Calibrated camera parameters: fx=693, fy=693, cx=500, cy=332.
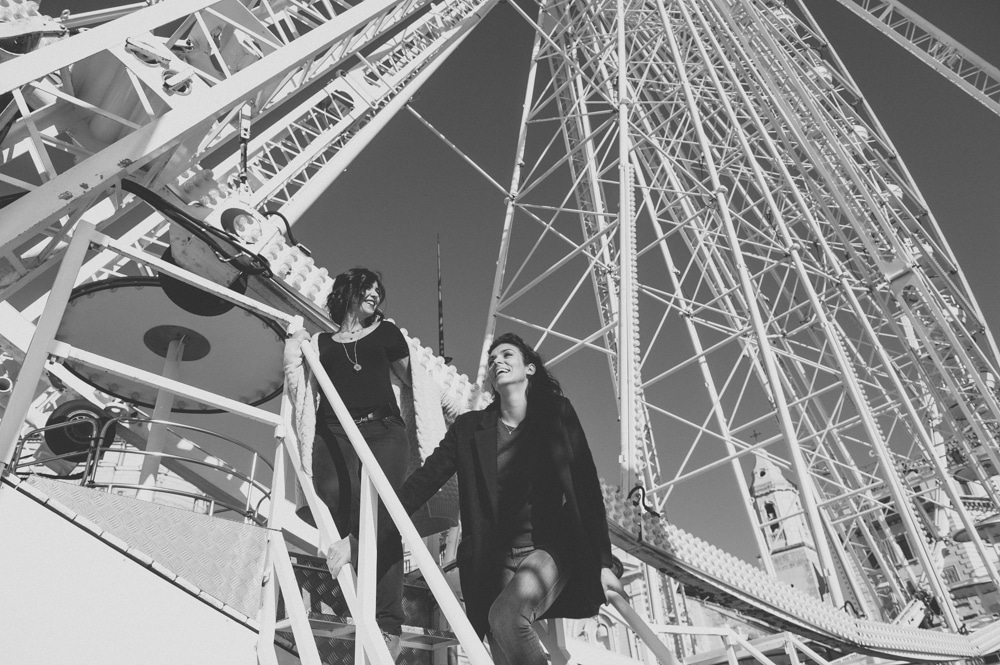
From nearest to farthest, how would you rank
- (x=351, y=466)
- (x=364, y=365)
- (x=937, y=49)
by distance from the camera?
(x=351, y=466), (x=364, y=365), (x=937, y=49)

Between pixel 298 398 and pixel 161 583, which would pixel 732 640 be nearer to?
pixel 298 398

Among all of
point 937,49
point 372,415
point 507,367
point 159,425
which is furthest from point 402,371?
point 937,49

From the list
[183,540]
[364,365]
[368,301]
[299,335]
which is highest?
[368,301]

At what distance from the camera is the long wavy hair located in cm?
266

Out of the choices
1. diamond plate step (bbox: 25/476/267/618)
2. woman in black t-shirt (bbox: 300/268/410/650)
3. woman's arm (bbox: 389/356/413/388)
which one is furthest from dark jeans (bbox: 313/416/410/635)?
diamond plate step (bbox: 25/476/267/618)

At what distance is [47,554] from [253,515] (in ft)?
5.19

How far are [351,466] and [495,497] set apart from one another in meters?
0.81

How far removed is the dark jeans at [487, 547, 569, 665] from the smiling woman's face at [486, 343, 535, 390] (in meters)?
0.70

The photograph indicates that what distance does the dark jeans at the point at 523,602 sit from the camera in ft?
6.83

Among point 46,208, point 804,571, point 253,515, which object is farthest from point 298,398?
point 804,571

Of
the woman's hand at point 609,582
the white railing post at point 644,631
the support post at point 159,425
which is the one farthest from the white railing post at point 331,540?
the support post at point 159,425

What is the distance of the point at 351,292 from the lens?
11.5ft

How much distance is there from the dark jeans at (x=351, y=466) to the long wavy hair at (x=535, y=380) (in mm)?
488

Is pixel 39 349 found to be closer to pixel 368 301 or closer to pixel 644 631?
pixel 368 301
